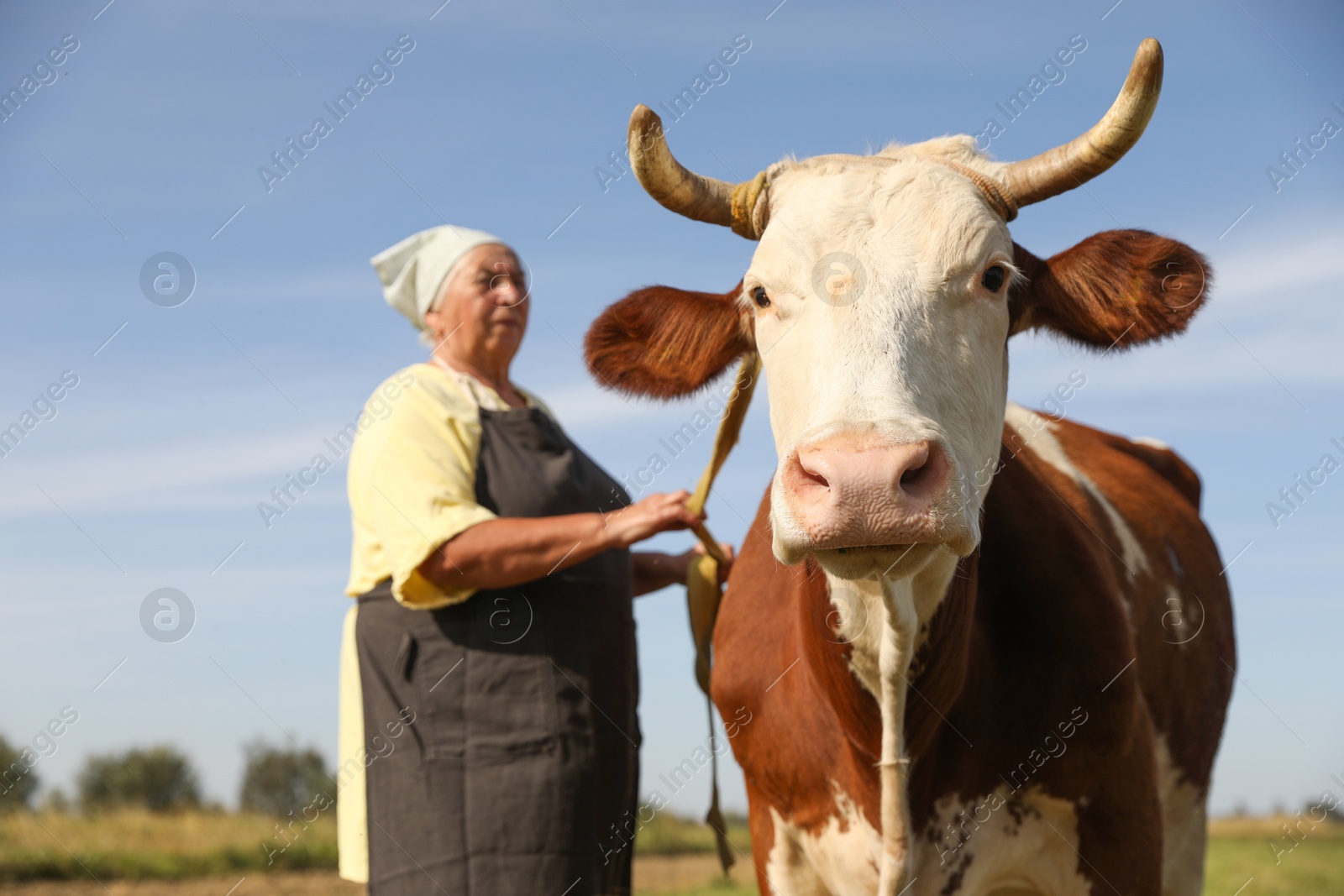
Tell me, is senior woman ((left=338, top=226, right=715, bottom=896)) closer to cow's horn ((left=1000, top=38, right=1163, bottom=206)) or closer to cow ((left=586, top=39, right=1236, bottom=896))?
cow ((left=586, top=39, right=1236, bottom=896))

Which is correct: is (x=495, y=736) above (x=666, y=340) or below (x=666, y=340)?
below

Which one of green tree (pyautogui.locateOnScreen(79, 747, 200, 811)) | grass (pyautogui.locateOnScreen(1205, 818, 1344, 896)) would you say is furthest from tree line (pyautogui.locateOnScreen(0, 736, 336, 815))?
grass (pyautogui.locateOnScreen(1205, 818, 1344, 896))

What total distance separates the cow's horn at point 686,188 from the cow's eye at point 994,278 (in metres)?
0.66

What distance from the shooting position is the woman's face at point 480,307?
375 centimetres

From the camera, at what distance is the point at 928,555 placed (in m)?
2.44

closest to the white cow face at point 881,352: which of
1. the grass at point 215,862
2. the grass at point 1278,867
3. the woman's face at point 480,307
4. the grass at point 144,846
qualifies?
the woman's face at point 480,307

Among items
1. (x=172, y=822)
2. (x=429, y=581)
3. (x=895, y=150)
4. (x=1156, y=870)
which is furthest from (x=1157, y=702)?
(x=172, y=822)

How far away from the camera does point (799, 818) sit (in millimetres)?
3541

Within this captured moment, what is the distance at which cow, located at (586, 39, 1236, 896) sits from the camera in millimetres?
2738

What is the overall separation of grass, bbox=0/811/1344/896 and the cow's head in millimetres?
7688

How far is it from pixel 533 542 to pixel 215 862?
379 inches

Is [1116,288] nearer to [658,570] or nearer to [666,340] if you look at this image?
[666,340]

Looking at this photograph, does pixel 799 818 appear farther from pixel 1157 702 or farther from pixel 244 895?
pixel 244 895

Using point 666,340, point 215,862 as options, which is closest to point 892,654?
point 666,340
